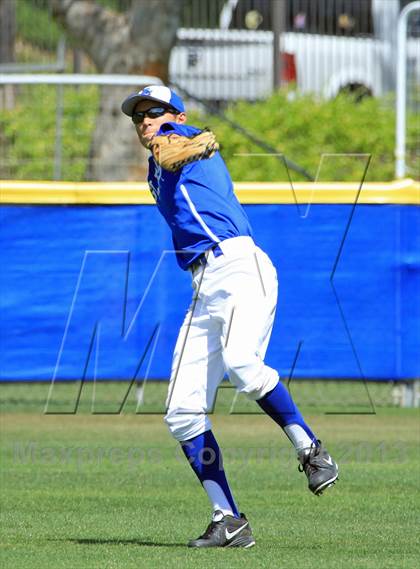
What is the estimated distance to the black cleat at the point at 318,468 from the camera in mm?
6166

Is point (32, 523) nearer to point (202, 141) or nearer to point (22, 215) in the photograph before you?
point (202, 141)

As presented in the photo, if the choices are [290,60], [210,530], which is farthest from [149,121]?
[290,60]

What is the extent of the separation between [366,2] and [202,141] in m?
15.5

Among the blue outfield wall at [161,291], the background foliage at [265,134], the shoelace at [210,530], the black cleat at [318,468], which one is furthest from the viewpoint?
the background foliage at [265,134]

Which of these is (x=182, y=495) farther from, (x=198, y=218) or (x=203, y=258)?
(x=198, y=218)

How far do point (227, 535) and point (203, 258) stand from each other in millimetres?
1242

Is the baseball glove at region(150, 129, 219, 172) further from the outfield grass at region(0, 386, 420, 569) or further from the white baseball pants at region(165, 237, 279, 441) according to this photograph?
the outfield grass at region(0, 386, 420, 569)

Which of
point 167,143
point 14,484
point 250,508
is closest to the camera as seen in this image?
point 167,143

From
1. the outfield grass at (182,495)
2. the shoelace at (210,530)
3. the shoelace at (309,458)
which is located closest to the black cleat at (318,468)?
the shoelace at (309,458)

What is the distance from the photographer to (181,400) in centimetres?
625

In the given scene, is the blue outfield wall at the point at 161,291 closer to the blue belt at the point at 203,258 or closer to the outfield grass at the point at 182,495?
the outfield grass at the point at 182,495

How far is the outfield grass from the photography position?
6.05 meters

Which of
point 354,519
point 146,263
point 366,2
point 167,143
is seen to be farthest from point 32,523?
point 366,2

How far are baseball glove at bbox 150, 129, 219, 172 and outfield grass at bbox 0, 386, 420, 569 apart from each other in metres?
1.71
